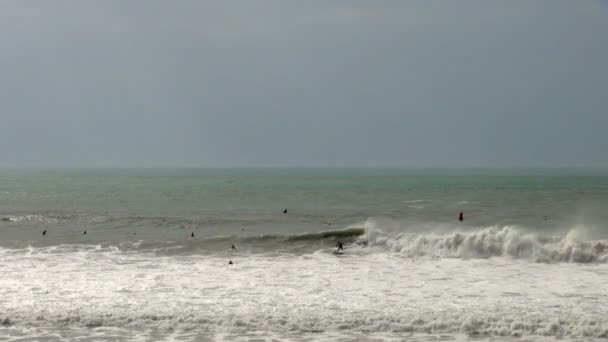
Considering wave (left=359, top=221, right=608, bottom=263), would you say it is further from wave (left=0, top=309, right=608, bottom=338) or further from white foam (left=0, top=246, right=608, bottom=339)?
wave (left=0, top=309, right=608, bottom=338)

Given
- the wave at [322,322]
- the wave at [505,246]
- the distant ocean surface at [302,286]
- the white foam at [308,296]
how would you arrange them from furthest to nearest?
the wave at [505,246], the white foam at [308,296], the distant ocean surface at [302,286], the wave at [322,322]

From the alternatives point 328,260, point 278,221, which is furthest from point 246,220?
point 328,260

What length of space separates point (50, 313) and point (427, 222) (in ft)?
90.1

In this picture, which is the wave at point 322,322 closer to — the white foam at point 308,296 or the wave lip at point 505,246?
the white foam at point 308,296

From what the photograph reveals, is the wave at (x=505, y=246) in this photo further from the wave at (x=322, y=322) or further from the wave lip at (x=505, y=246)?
the wave at (x=322, y=322)

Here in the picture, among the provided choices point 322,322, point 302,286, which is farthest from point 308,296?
point 322,322

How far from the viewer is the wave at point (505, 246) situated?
21.2 m

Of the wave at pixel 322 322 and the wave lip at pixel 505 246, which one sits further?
the wave lip at pixel 505 246

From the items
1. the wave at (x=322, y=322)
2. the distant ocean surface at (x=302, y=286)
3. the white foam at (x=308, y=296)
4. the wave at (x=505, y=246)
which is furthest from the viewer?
the wave at (x=505, y=246)

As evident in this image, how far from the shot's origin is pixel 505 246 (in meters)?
22.7

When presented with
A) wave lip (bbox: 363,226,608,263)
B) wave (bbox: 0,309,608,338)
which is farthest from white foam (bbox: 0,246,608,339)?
wave lip (bbox: 363,226,608,263)

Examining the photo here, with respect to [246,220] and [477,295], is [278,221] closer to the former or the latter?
[246,220]

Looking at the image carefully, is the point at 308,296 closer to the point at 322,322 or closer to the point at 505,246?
the point at 322,322

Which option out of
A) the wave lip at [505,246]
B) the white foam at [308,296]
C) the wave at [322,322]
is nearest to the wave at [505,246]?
the wave lip at [505,246]
